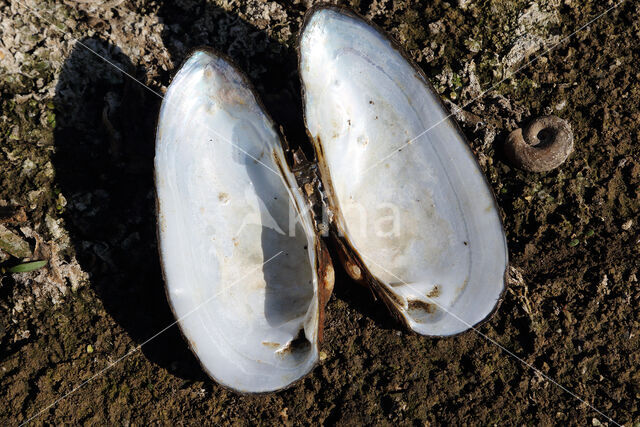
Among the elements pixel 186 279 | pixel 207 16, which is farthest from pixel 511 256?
pixel 207 16

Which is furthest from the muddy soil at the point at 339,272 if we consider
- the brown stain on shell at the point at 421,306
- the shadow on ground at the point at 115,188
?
the brown stain on shell at the point at 421,306

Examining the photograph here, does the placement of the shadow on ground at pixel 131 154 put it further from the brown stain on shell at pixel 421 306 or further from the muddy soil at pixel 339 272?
the brown stain on shell at pixel 421 306

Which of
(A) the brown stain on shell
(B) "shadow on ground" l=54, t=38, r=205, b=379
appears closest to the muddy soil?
(B) "shadow on ground" l=54, t=38, r=205, b=379

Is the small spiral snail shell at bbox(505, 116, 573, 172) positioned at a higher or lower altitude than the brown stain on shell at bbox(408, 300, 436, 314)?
higher

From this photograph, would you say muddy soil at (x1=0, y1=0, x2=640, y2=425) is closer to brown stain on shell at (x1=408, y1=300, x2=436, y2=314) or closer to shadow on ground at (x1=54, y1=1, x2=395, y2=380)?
shadow on ground at (x1=54, y1=1, x2=395, y2=380)

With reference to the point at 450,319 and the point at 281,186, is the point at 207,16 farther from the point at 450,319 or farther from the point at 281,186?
the point at 450,319

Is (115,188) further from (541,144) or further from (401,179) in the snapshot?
(541,144)

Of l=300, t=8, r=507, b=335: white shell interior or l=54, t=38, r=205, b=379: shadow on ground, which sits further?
l=54, t=38, r=205, b=379: shadow on ground
